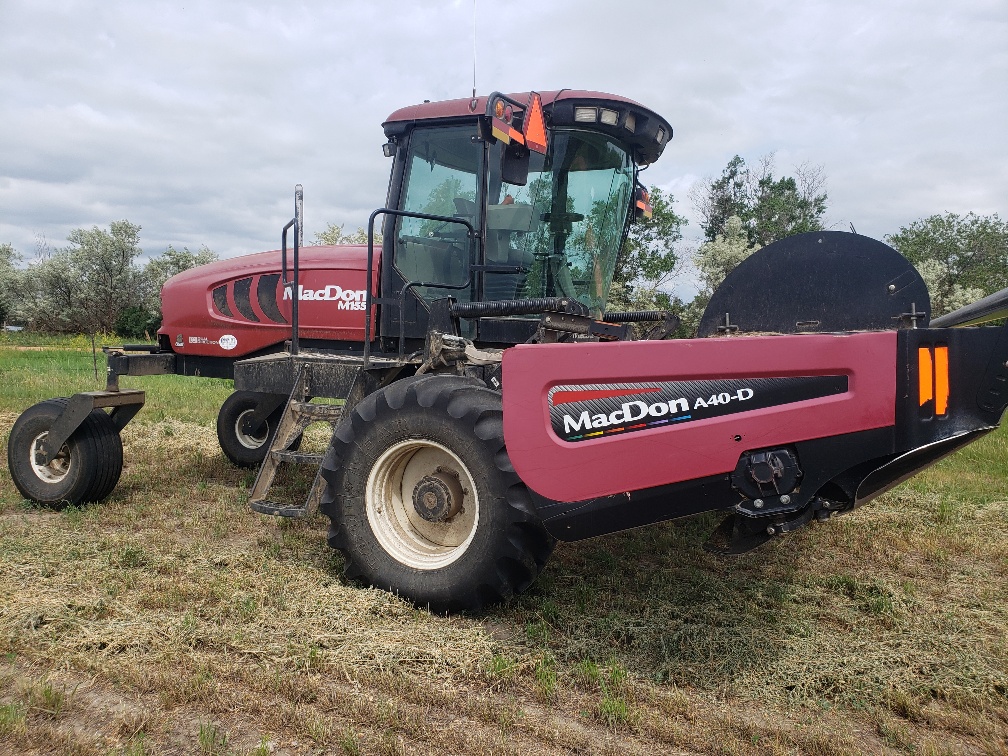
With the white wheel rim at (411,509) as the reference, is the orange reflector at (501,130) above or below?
above

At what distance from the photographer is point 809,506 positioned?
2707mm

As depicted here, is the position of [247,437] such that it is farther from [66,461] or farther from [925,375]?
[925,375]

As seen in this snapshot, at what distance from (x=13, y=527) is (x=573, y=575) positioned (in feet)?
11.3

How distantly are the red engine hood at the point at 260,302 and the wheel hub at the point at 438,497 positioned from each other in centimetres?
191

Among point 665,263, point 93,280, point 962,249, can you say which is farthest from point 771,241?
point 93,280

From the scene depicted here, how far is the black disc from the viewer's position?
3.44 meters

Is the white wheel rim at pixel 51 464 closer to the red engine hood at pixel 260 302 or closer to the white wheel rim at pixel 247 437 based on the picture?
the red engine hood at pixel 260 302

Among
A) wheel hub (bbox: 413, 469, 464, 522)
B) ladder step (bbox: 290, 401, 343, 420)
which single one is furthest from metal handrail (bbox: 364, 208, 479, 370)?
wheel hub (bbox: 413, 469, 464, 522)

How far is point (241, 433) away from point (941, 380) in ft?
18.8

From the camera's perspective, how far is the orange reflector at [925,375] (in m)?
2.55

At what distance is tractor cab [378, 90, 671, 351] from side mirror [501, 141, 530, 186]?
1 cm

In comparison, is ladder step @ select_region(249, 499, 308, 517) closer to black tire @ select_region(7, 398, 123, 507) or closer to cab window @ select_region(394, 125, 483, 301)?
cab window @ select_region(394, 125, 483, 301)

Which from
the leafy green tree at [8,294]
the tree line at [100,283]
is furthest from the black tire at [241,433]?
the leafy green tree at [8,294]

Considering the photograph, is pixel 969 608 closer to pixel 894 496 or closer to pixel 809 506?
pixel 809 506
